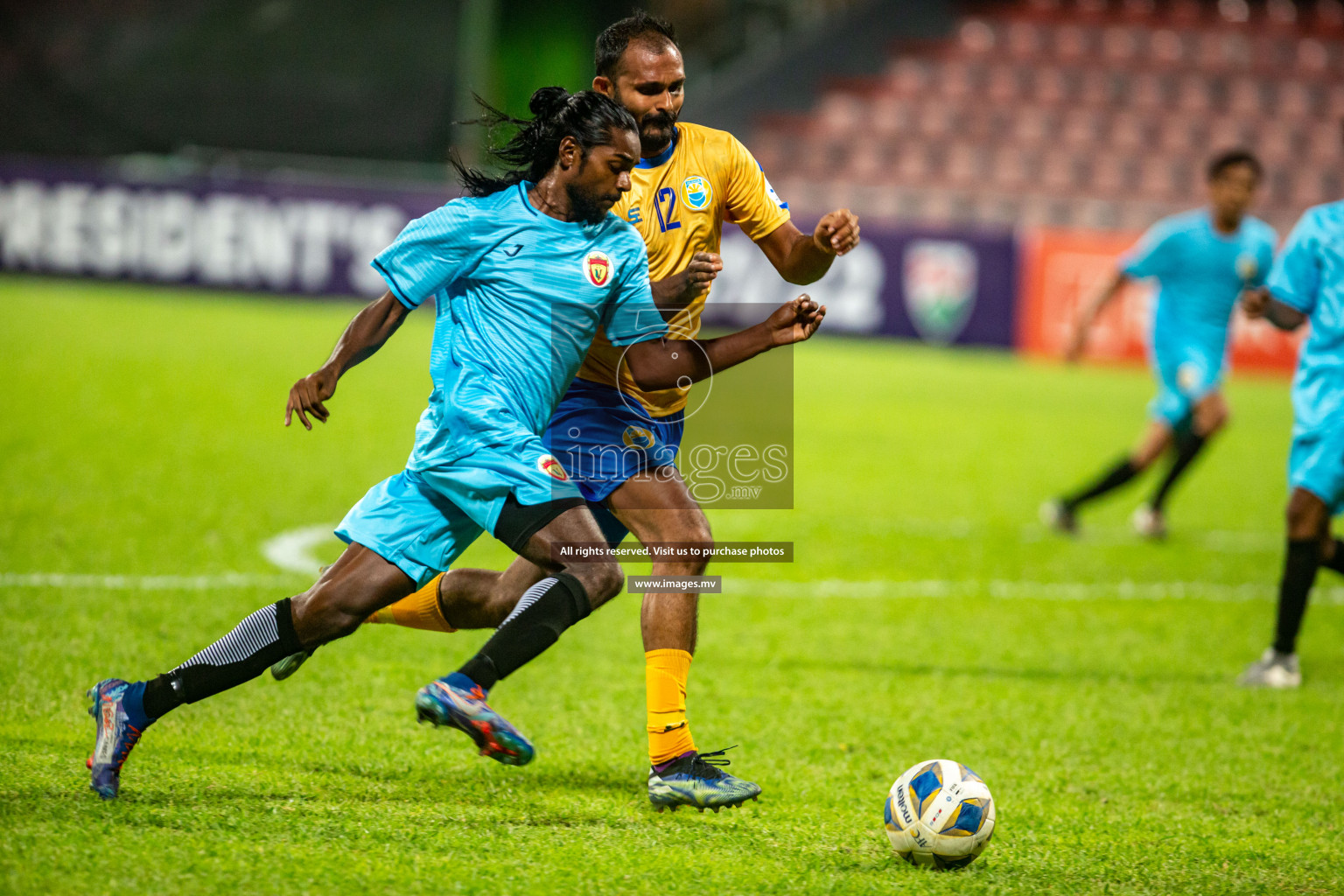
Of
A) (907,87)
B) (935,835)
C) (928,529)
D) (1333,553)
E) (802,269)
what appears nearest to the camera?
(935,835)

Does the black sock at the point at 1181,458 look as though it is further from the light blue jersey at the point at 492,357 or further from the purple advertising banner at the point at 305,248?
the purple advertising banner at the point at 305,248

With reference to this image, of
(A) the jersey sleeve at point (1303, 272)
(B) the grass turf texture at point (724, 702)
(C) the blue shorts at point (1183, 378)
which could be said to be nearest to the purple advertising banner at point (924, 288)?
(B) the grass turf texture at point (724, 702)

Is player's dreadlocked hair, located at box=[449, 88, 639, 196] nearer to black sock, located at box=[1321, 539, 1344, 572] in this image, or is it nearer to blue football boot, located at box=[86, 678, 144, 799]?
blue football boot, located at box=[86, 678, 144, 799]

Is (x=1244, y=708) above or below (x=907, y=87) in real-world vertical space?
below

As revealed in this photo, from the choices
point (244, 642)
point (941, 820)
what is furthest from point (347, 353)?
point (941, 820)

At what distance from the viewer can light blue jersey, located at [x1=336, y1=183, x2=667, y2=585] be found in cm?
392

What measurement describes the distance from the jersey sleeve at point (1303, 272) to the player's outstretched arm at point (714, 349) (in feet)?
9.45

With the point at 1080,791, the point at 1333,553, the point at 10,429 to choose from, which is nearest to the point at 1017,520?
the point at 1333,553

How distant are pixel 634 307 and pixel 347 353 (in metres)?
0.83

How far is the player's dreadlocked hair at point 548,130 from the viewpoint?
13.1 feet

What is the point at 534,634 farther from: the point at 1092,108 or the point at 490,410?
the point at 1092,108

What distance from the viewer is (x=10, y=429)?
984cm

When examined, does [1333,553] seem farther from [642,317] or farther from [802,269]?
[642,317]

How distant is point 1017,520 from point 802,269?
5.62 metres
